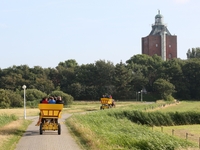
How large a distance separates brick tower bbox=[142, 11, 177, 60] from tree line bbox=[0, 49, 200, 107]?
18.1 m

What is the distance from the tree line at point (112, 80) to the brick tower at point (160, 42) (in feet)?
59.4

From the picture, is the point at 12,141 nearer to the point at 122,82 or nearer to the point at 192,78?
the point at 122,82

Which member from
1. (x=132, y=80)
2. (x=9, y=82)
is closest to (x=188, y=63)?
(x=132, y=80)

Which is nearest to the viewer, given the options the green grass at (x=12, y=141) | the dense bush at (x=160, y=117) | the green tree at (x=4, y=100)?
the green grass at (x=12, y=141)

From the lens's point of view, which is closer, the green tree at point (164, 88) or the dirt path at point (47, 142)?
the dirt path at point (47, 142)

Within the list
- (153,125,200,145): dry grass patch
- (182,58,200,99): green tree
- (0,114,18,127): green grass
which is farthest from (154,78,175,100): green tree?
(0,114,18,127): green grass

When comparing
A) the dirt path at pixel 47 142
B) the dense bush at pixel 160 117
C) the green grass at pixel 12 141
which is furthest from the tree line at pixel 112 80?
the dirt path at pixel 47 142

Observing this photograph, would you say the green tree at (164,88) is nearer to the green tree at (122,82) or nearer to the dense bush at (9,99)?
the green tree at (122,82)

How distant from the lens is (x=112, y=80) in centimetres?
9606

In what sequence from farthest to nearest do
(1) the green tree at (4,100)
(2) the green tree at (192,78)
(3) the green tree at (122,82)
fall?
(2) the green tree at (192,78)
(3) the green tree at (122,82)
(1) the green tree at (4,100)

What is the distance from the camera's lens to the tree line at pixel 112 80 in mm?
91188

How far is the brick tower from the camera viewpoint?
120m

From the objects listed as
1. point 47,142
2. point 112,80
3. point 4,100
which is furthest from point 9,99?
point 47,142

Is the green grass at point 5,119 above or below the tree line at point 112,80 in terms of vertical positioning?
below
